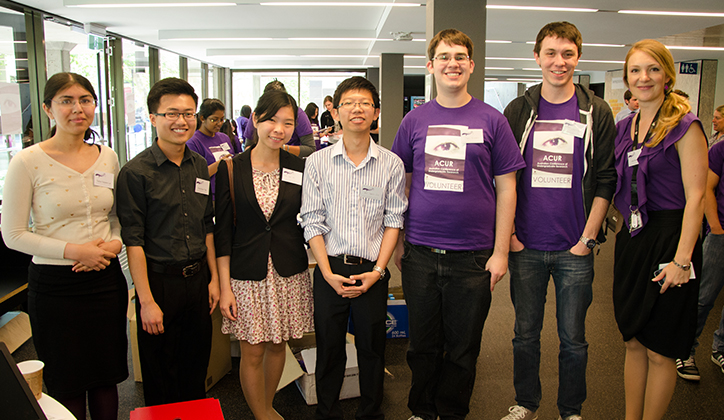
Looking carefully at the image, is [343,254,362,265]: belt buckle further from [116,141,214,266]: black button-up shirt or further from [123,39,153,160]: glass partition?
[123,39,153,160]: glass partition

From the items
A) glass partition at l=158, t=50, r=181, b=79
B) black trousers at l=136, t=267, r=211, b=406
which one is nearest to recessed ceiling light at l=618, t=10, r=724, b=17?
black trousers at l=136, t=267, r=211, b=406

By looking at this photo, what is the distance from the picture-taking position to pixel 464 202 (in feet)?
6.46

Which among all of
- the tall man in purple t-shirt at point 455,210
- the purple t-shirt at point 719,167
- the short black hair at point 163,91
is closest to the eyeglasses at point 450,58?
the tall man in purple t-shirt at point 455,210

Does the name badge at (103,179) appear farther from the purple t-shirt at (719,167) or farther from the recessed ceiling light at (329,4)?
the recessed ceiling light at (329,4)

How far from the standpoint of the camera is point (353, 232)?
2.00 metres

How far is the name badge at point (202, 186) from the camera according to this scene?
1952mm

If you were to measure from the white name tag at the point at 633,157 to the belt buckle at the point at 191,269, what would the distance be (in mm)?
1895

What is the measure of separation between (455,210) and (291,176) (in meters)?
0.74

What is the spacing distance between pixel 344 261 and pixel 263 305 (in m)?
0.43

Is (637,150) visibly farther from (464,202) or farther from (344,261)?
(344,261)

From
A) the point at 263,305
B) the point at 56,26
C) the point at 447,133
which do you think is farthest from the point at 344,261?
the point at 56,26

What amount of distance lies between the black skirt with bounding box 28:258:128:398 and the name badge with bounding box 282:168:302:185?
0.79 m

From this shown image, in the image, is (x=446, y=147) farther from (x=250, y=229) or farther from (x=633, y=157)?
(x=250, y=229)

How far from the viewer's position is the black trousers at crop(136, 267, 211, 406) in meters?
1.88
